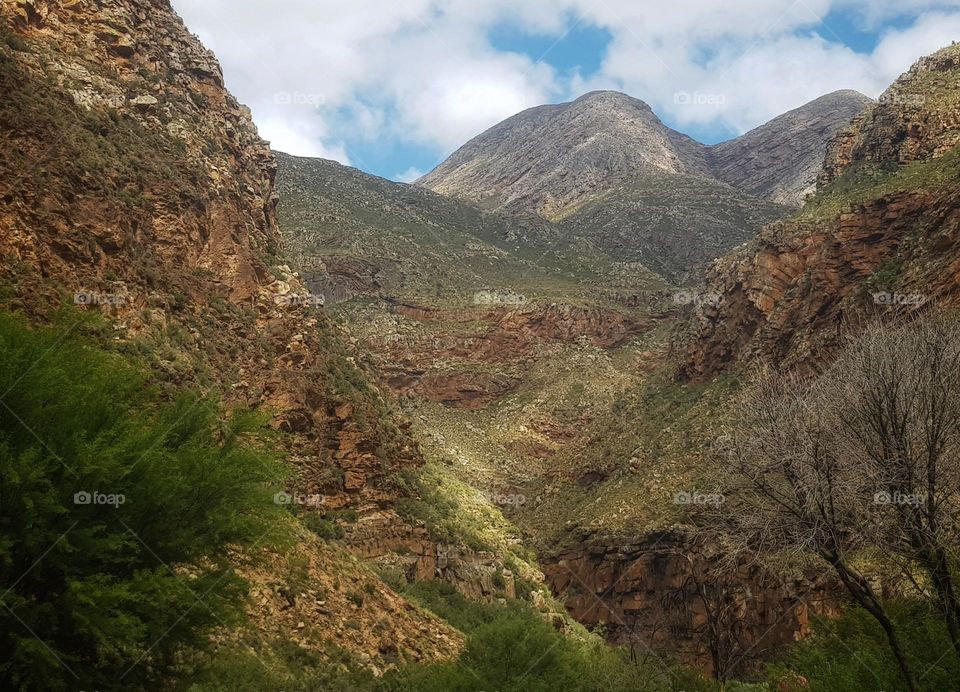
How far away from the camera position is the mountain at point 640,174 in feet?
300

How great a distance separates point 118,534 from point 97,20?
2522 centimetres

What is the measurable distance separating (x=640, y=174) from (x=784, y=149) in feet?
143

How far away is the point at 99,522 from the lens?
9680 mm

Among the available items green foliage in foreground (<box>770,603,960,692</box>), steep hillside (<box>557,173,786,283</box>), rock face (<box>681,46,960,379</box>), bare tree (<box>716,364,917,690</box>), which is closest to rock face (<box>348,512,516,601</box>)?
green foliage in foreground (<box>770,603,960,692</box>)

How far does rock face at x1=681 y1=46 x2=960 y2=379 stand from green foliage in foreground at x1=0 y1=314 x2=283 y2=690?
26376 mm

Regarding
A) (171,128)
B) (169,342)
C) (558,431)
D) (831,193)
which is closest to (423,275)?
(558,431)

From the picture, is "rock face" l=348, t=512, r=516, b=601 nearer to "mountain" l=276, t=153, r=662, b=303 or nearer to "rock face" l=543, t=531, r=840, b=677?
"rock face" l=543, t=531, r=840, b=677

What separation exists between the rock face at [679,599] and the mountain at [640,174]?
53.6 m

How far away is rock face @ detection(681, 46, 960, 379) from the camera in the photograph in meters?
32.1

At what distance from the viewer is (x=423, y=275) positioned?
65.5 m

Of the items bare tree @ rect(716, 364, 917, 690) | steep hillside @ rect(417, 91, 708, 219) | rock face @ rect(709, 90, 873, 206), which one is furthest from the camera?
rock face @ rect(709, 90, 873, 206)

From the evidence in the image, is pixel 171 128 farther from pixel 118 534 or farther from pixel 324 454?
pixel 118 534

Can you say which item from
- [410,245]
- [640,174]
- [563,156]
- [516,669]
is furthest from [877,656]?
[563,156]

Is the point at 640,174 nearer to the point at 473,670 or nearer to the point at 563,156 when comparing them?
the point at 563,156
